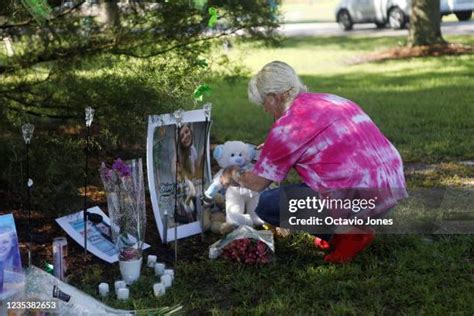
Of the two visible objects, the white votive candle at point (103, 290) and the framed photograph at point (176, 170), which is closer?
the white votive candle at point (103, 290)

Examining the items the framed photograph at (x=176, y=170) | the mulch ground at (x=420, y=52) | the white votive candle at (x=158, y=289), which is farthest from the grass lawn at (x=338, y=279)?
the mulch ground at (x=420, y=52)

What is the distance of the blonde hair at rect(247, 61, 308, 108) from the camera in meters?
3.47

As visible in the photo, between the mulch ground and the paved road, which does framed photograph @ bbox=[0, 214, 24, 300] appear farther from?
the paved road

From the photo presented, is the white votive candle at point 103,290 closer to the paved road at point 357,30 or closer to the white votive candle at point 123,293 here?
the white votive candle at point 123,293

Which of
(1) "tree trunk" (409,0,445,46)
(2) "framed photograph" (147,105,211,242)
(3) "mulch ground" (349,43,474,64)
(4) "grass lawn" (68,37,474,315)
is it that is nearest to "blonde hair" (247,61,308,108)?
(2) "framed photograph" (147,105,211,242)

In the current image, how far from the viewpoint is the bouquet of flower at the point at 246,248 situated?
3.55m

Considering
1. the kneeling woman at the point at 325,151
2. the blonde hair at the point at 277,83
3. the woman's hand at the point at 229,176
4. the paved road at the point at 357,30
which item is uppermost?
the blonde hair at the point at 277,83

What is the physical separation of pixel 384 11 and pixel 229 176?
15.6 m

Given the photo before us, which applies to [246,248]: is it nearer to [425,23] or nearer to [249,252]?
[249,252]

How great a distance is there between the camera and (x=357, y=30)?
1898 cm


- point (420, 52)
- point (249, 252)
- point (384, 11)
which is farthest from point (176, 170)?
point (384, 11)

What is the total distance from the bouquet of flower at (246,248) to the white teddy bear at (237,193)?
363mm

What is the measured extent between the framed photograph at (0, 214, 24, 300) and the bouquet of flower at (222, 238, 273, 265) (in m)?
1.04

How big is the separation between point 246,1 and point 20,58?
4.96 feet
